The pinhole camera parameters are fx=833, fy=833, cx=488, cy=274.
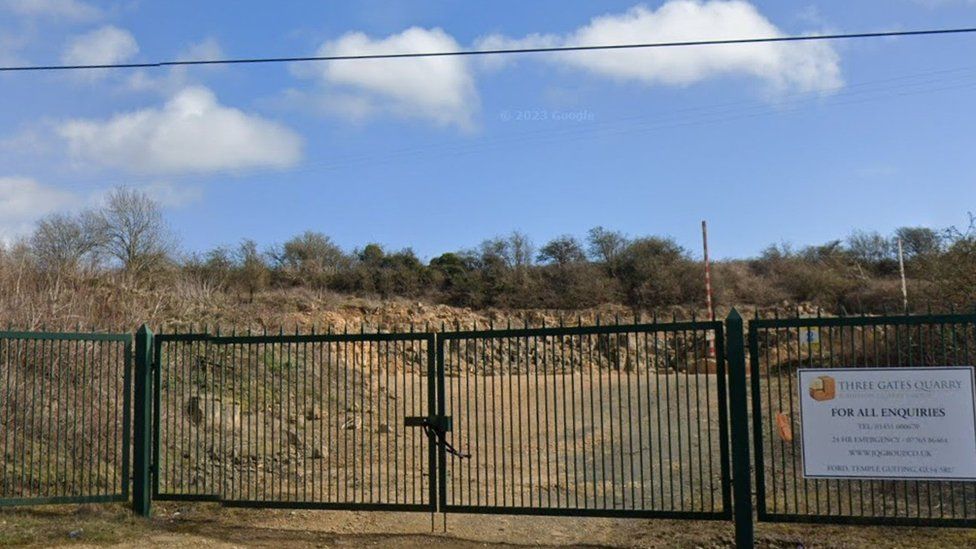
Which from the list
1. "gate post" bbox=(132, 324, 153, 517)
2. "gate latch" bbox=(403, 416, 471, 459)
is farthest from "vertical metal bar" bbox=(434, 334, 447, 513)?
"gate post" bbox=(132, 324, 153, 517)

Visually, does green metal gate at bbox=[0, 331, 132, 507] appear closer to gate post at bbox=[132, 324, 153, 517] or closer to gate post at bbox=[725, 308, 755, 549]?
gate post at bbox=[132, 324, 153, 517]

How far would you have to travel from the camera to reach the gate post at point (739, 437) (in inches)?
286

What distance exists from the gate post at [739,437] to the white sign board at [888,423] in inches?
19.7

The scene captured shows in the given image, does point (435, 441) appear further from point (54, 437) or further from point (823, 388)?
point (54, 437)

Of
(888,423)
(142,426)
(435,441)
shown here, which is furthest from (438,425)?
(888,423)

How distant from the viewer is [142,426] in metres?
9.11

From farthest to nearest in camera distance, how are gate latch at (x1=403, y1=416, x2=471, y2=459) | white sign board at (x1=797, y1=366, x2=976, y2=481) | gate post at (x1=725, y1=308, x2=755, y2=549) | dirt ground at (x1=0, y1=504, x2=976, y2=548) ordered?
gate latch at (x1=403, y1=416, x2=471, y2=459) < dirt ground at (x1=0, y1=504, x2=976, y2=548) < gate post at (x1=725, y1=308, x2=755, y2=549) < white sign board at (x1=797, y1=366, x2=976, y2=481)

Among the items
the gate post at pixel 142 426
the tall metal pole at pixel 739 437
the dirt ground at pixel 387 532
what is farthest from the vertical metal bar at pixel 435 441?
the gate post at pixel 142 426

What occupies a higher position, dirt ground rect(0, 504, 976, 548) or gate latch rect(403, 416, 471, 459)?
gate latch rect(403, 416, 471, 459)

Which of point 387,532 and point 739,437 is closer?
point 739,437

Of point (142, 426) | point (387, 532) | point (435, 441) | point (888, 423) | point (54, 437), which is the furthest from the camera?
point (54, 437)

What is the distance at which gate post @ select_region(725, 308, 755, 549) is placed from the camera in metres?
7.27

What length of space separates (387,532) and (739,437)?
3613 millimetres

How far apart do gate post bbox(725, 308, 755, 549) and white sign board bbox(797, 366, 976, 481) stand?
0.50 m
